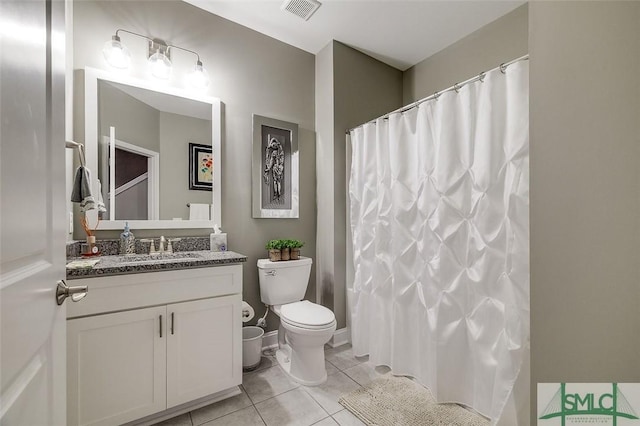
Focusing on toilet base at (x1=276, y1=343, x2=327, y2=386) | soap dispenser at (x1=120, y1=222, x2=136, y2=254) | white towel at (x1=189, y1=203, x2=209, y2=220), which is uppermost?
white towel at (x1=189, y1=203, x2=209, y2=220)

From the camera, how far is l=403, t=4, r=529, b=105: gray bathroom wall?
202cm

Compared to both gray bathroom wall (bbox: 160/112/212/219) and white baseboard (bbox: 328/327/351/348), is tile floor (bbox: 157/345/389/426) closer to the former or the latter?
white baseboard (bbox: 328/327/351/348)

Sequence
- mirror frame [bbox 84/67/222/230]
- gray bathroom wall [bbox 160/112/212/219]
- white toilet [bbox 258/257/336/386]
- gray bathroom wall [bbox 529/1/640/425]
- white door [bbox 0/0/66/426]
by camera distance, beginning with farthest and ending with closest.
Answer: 1. gray bathroom wall [bbox 160/112/212/219]
2. white toilet [bbox 258/257/336/386]
3. mirror frame [bbox 84/67/222/230]
4. gray bathroom wall [bbox 529/1/640/425]
5. white door [bbox 0/0/66/426]

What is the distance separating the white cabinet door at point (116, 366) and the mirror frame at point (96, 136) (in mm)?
673

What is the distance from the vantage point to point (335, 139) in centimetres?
237

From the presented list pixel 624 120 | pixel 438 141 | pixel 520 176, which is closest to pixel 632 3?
pixel 624 120

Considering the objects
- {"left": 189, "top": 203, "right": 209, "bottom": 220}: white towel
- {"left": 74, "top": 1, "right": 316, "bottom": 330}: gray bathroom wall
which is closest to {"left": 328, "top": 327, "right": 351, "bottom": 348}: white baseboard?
{"left": 74, "top": 1, "right": 316, "bottom": 330}: gray bathroom wall

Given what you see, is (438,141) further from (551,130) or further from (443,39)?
(443,39)

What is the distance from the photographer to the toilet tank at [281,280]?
81.8 inches

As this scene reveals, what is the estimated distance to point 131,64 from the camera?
1.82 metres

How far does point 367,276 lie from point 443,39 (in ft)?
6.99

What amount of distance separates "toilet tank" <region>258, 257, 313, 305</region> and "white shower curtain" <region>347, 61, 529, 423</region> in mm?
505

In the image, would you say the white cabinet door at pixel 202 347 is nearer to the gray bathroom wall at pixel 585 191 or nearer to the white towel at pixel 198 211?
the white towel at pixel 198 211

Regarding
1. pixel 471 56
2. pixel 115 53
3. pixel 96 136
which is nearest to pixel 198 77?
pixel 115 53
